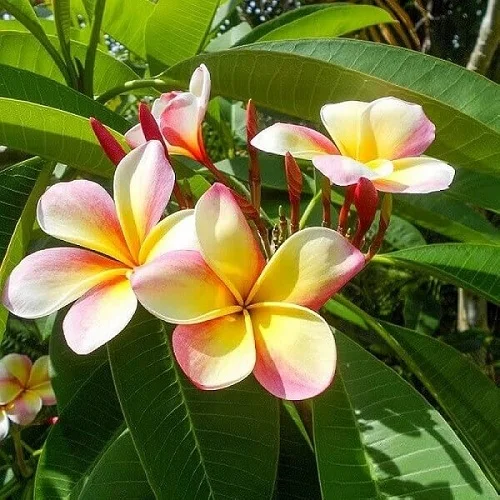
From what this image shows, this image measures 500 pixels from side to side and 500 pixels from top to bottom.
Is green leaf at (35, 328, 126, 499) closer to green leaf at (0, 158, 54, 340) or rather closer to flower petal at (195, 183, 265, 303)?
green leaf at (0, 158, 54, 340)

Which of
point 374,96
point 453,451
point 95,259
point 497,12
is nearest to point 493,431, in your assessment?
point 453,451

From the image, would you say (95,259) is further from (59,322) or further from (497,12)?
(497,12)

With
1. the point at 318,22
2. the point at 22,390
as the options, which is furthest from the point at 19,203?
the point at 318,22

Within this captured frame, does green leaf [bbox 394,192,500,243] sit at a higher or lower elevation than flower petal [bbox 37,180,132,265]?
lower

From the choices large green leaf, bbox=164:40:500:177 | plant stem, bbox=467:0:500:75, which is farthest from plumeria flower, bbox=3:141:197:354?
plant stem, bbox=467:0:500:75

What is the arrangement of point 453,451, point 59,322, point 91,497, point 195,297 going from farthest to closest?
point 59,322 → point 91,497 → point 453,451 → point 195,297

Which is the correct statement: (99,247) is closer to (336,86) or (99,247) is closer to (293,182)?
(293,182)
